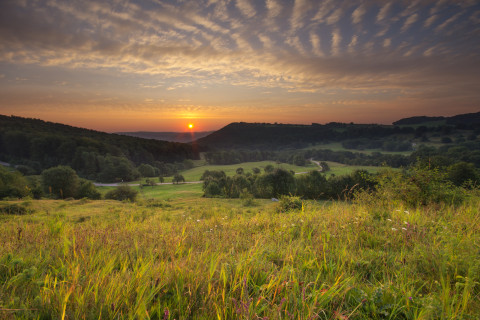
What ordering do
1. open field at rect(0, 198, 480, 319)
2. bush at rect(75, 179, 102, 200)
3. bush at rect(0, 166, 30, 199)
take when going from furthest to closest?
bush at rect(75, 179, 102, 200)
bush at rect(0, 166, 30, 199)
open field at rect(0, 198, 480, 319)

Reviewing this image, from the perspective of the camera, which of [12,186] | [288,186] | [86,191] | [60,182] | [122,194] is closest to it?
[12,186]

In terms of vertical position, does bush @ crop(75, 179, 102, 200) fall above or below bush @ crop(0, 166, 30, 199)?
below

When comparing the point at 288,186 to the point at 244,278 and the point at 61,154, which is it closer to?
the point at 244,278

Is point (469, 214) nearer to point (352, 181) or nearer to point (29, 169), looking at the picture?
point (352, 181)

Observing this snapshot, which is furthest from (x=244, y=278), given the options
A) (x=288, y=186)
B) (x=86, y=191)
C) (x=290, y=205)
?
(x=86, y=191)

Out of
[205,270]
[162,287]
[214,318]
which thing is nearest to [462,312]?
[214,318]

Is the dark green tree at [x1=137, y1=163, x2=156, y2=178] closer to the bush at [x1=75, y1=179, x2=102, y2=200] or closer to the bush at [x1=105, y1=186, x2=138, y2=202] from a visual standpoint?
the bush at [x1=75, y1=179, x2=102, y2=200]

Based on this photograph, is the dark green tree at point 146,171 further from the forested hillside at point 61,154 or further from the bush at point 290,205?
the bush at point 290,205

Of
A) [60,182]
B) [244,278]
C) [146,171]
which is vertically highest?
[244,278]

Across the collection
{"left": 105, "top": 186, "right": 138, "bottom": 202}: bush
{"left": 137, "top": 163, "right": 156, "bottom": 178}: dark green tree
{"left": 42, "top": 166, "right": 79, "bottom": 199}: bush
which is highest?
{"left": 42, "top": 166, "right": 79, "bottom": 199}: bush

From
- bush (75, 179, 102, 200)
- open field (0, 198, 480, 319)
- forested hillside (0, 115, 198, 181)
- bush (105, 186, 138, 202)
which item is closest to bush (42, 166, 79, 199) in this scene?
bush (75, 179, 102, 200)

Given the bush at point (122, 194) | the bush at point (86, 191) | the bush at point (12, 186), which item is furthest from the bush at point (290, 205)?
the bush at point (86, 191)

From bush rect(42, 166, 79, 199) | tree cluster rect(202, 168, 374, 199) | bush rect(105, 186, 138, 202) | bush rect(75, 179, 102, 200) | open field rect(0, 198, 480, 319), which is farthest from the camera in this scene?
bush rect(75, 179, 102, 200)

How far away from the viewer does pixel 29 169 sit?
117 meters
